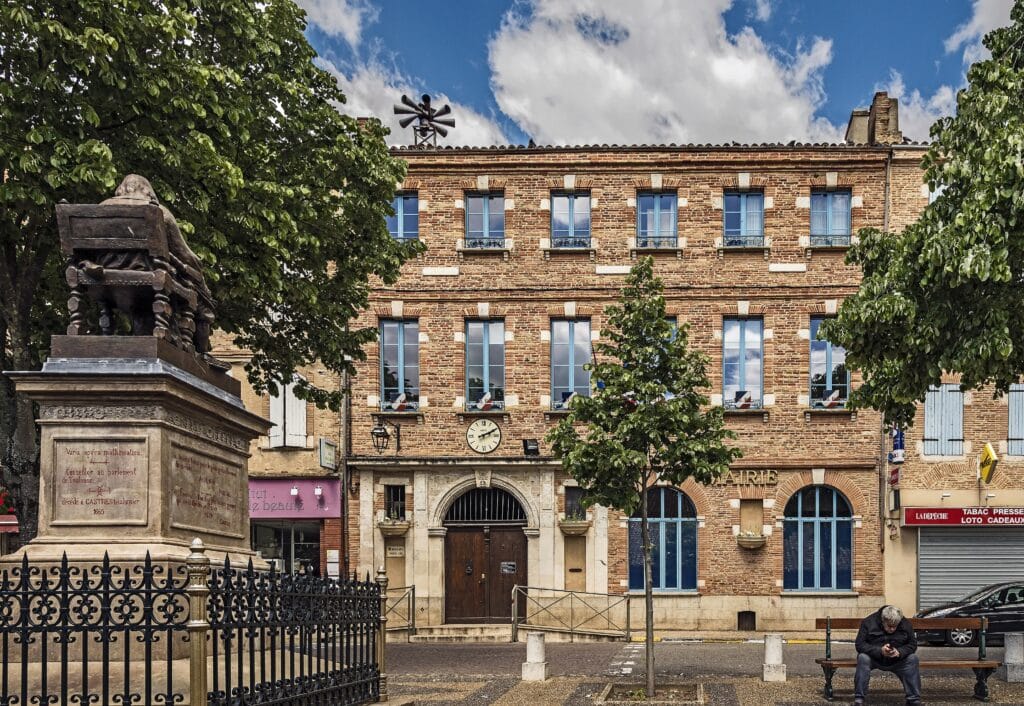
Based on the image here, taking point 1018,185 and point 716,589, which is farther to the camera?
point 716,589

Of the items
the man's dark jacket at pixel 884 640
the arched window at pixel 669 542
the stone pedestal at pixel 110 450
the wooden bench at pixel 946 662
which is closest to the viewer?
the stone pedestal at pixel 110 450

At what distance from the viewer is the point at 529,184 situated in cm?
2620

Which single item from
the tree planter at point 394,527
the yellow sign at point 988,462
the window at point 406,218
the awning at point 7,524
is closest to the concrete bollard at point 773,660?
the yellow sign at point 988,462

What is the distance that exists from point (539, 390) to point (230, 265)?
11.9 metres

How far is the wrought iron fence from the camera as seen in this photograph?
6680 mm

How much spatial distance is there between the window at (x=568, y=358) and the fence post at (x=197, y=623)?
19.1 m

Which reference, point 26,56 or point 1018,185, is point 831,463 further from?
point 26,56

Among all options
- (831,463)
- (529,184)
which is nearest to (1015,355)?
(831,463)

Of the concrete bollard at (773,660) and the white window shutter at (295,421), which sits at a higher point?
the white window shutter at (295,421)

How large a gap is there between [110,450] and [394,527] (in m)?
16.8

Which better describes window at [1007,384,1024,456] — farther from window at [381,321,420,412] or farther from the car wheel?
window at [381,321,420,412]

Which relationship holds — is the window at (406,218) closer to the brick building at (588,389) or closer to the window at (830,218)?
the brick building at (588,389)

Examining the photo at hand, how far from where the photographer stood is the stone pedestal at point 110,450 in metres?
8.59

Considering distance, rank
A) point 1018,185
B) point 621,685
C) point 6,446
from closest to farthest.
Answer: point 1018,185 → point 6,446 → point 621,685
